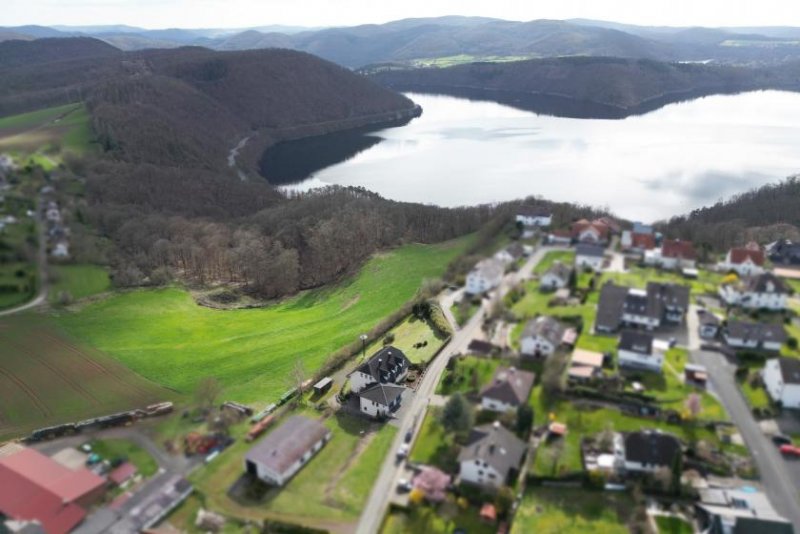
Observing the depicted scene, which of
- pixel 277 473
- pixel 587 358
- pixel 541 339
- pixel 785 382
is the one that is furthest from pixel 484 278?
pixel 277 473

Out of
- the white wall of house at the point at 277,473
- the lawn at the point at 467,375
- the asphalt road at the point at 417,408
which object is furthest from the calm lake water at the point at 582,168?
the white wall of house at the point at 277,473

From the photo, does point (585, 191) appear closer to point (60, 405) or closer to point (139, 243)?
point (139, 243)

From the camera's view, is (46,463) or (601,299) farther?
(601,299)

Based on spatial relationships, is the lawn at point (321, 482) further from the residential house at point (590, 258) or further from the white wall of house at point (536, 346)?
the residential house at point (590, 258)

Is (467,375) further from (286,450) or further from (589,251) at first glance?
(589,251)

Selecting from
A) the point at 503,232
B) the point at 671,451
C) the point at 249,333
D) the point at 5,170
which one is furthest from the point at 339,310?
the point at 5,170

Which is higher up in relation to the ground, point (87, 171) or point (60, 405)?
point (87, 171)

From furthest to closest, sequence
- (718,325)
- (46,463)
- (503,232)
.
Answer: (503,232) < (718,325) < (46,463)
